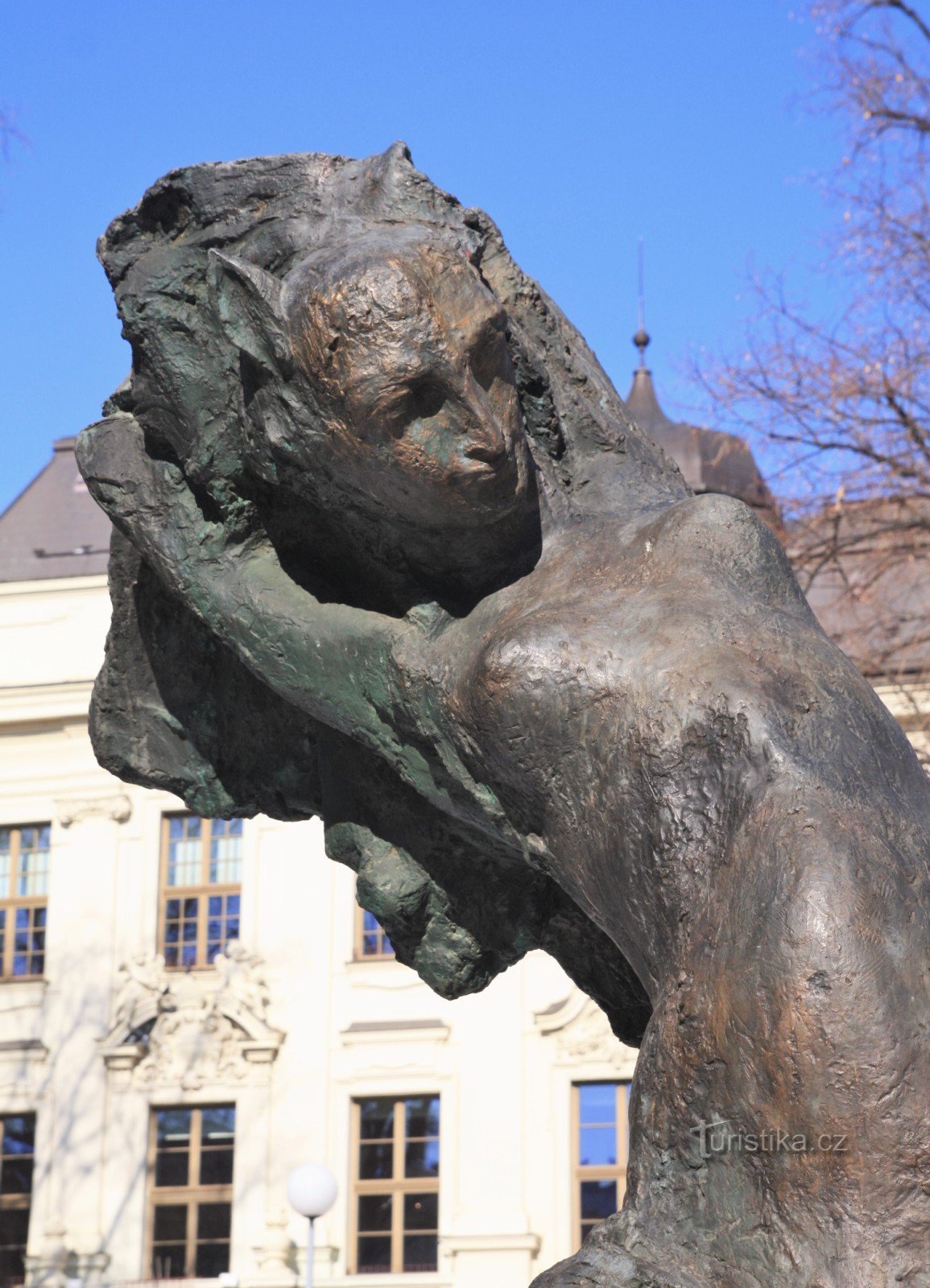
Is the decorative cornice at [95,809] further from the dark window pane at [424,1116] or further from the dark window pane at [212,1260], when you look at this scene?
the dark window pane at [212,1260]

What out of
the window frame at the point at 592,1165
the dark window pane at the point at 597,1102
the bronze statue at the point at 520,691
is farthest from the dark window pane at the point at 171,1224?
the bronze statue at the point at 520,691

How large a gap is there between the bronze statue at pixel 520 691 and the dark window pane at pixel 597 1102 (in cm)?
1897

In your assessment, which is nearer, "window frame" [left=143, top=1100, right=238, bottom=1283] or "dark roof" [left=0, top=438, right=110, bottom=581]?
"window frame" [left=143, top=1100, right=238, bottom=1283]

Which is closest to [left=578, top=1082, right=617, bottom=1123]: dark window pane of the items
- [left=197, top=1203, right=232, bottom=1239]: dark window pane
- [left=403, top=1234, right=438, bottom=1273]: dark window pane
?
[left=403, top=1234, right=438, bottom=1273]: dark window pane

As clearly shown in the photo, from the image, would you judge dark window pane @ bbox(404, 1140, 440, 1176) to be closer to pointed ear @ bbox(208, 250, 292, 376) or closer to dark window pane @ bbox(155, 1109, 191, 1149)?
dark window pane @ bbox(155, 1109, 191, 1149)

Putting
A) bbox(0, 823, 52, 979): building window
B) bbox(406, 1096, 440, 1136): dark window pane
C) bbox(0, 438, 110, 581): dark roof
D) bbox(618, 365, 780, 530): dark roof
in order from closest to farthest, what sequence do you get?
bbox(618, 365, 780, 530): dark roof < bbox(406, 1096, 440, 1136): dark window pane < bbox(0, 823, 52, 979): building window < bbox(0, 438, 110, 581): dark roof

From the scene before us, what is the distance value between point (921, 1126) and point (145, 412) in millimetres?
1775

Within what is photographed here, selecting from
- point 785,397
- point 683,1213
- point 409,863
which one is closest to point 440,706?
point 409,863

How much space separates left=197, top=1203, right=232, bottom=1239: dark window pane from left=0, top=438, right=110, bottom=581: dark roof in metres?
7.58

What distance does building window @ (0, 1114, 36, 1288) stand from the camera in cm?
2234

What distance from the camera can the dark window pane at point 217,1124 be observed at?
73.8 ft

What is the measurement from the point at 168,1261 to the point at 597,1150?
468 centimetres

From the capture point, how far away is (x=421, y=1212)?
21.7 m

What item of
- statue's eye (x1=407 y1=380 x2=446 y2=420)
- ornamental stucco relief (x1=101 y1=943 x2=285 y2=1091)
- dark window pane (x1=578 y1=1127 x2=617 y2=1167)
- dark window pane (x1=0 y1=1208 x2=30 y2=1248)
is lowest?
dark window pane (x1=0 y1=1208 x2=30 y2=1248)
